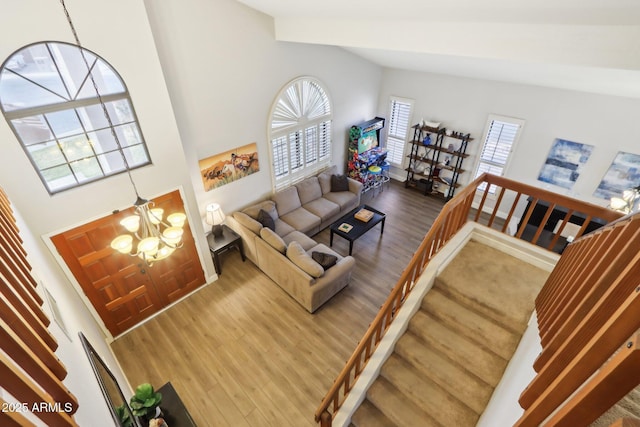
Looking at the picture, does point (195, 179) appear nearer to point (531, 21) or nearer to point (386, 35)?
point (386, 35)

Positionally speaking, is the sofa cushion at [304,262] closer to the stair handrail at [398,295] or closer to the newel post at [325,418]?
the stair handrail at [398,295]

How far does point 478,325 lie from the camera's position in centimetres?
291

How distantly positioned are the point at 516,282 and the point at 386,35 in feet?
11.0

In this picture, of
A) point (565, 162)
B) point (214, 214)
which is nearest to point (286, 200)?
point (214, 214)

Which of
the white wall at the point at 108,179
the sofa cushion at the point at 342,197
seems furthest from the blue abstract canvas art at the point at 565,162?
the white wall at the point at 108,179

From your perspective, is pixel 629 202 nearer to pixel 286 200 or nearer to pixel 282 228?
pixel 282 228

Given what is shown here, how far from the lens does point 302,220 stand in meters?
6.01

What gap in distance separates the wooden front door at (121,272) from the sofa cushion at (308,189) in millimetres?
2504

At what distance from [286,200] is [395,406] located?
13.7 ft

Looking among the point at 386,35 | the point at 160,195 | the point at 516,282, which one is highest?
the point at 386,35

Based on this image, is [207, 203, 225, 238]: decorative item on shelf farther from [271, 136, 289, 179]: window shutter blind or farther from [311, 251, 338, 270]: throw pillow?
[311, 251, 338, 270]: throw pillow

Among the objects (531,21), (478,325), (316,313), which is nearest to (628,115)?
(531,21)

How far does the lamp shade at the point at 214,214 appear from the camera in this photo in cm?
502

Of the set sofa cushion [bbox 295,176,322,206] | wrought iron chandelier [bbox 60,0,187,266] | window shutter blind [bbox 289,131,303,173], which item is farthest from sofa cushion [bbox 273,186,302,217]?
wrought iron chandelier [bbox 60,0,187,266]
